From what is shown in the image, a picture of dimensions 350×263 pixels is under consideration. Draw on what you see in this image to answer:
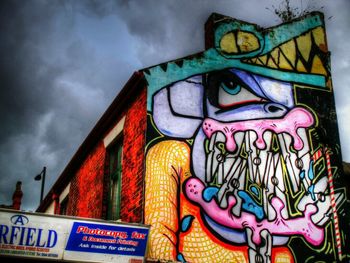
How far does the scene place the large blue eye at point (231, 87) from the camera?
10.4 meters

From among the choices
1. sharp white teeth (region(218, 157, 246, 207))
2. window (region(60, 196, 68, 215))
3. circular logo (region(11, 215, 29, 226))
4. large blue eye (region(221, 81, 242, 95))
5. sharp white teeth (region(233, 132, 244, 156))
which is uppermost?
large blue eye (region(221, 81, 242, 95))

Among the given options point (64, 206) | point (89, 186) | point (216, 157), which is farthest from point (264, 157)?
point (64, 206)

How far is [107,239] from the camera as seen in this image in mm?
8078

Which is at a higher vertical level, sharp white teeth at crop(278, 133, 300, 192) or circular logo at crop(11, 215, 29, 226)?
sharp white teeth at crop(278, 133, 300, 192)

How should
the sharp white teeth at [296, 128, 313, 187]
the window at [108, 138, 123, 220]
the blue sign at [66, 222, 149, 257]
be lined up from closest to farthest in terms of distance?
1. the blue sign at [66, 222, 149, 257]
2. the sharp white teeth at [296, 128, 313, 187]
3. the window at [108, 138, 123, 220]

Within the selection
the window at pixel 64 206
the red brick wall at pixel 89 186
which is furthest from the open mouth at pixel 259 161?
the window at pixel 64 206

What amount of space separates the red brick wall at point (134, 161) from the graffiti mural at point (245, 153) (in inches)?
9.0

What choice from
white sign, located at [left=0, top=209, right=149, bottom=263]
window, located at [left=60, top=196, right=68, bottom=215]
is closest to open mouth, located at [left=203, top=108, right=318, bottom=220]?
white sign, located at [left=0, top=209, right=149, bottom=263]

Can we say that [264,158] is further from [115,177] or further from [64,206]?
[64,206]

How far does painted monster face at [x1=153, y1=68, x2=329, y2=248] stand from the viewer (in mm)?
9359

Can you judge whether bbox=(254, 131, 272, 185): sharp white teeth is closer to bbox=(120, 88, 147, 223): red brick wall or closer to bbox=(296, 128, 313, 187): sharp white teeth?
bbox=(296, 128, 313, 187): sharp white teeth

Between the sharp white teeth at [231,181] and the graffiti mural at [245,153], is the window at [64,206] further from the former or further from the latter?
the sharp white teeth at [231,181]

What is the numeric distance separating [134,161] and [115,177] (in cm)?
184

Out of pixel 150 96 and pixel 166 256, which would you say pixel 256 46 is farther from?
pixel 166 256
